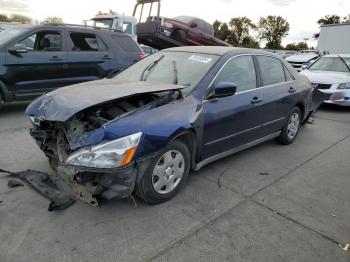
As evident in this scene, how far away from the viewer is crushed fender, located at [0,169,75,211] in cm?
322

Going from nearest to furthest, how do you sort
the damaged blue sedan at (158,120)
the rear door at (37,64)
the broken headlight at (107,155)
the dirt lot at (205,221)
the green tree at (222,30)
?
the dirt lot at (205,221), the broken headlight at (107,155), the damaged blue sedan at (158,120), the rear door at (37,64), the green tree at (222,30)

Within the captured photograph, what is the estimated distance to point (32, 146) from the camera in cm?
486

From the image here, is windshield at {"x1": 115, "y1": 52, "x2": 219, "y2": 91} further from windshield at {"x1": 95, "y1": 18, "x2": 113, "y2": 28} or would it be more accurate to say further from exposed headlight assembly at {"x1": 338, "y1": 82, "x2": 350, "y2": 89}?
windshield at {"x1": 95, "y1": 18, "x2": 113, "y2": 28}

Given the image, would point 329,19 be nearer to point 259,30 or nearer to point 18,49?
point 259,30

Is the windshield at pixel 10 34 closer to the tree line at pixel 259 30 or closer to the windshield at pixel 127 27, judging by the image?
the windshield at pixel 127 27

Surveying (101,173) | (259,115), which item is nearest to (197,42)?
(259,115)

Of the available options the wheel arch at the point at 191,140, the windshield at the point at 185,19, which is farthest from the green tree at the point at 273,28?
the wheel arch at the point at 191,140

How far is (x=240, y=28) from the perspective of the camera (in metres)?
67.4

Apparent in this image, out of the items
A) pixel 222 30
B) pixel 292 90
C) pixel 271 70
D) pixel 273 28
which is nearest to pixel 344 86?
pixel 292 90

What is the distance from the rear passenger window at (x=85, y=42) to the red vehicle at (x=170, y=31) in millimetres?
3843

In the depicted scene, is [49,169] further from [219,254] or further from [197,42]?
[197,42]

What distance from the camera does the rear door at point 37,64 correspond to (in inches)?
252

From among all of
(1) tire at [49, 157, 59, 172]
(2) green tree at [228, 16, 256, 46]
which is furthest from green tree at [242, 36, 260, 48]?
(1) tire at [49, 157, 59, 172]

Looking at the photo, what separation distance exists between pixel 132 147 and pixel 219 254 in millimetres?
1177
